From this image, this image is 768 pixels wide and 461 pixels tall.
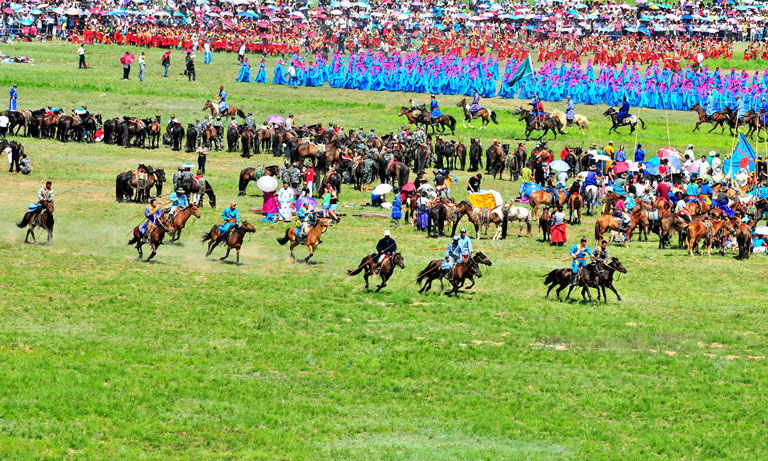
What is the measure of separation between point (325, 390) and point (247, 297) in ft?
22.7

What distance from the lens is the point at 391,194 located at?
42.9 meters

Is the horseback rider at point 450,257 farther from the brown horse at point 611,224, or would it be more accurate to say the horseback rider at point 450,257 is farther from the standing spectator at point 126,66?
the standing spectator at point 126,66

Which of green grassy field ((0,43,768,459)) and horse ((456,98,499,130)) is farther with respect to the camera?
horse ((456,98,499,130))

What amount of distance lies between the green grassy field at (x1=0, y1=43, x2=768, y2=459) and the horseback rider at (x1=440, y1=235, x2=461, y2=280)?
0.79 meters

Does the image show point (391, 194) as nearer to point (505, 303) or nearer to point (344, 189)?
point (344, 189)

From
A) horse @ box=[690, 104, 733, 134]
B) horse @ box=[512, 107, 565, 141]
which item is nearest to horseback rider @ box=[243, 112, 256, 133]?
horse @ box=[512, 107, 565, 141]

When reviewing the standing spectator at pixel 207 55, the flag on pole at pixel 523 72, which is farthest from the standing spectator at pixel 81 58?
the flag on pole at pixel 523 72

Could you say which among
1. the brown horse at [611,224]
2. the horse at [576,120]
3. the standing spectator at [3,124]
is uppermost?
the horse at [576,120]

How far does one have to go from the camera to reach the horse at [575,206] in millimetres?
38969

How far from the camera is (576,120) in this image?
5706 cm

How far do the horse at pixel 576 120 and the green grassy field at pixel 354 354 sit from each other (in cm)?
1990

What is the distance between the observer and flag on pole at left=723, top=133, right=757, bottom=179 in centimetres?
4328

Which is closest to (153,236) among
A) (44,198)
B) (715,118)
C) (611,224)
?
(44,198)

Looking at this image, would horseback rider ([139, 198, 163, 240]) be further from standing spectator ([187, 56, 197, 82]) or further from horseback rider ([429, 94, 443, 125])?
standing spectator ([187, 56, 197, 82])
